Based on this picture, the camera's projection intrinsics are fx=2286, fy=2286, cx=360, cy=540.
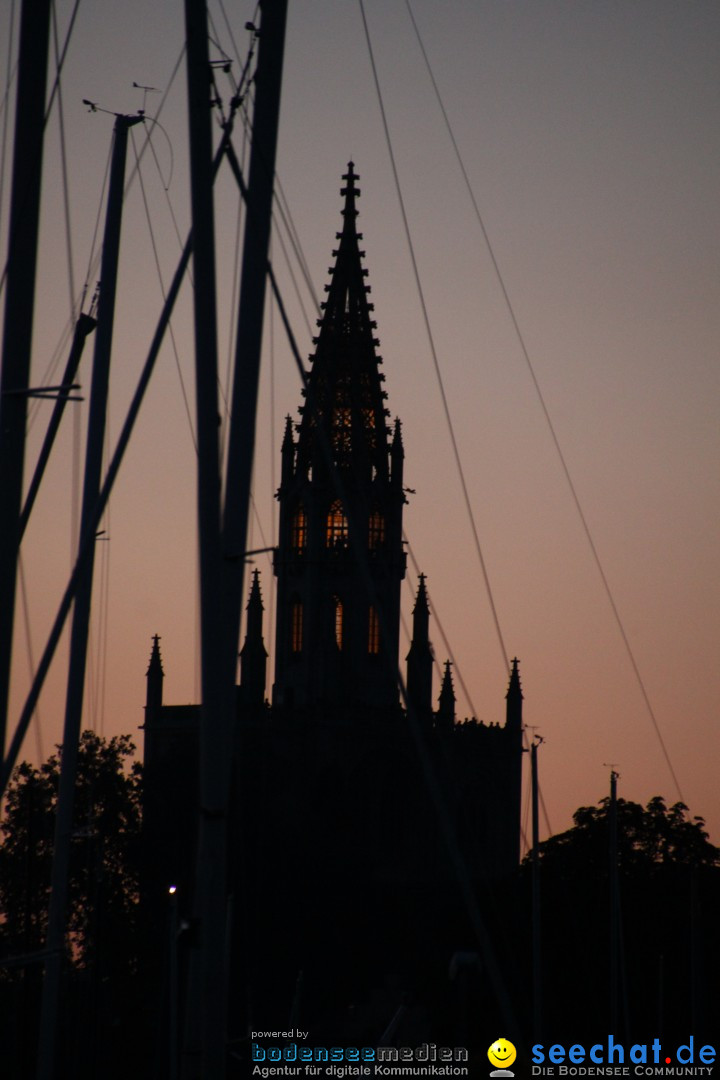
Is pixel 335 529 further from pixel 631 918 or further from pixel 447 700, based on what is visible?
pixel 631 918

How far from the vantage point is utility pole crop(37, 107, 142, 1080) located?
34094mm

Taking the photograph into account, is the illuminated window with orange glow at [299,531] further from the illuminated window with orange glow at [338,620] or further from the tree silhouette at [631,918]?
the tree silhouette at [631,918]

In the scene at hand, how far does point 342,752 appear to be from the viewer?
129875 mm

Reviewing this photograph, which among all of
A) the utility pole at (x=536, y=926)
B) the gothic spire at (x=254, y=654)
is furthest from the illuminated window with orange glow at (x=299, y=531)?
the utility pole at (x=536, y=926)

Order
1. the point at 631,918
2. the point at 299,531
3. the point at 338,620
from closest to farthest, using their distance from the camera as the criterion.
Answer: the point at 631,918, the point at 299,531, the point at 338,620

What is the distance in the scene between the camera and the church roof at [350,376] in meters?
136

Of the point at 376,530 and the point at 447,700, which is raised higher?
the point at 376,530

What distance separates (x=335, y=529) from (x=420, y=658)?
391 inches

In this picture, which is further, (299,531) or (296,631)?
(296,631)

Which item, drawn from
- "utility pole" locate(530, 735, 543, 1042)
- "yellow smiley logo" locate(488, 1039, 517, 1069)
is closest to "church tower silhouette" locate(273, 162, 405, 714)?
"utility pole" locate(530, 735, 543, 1042)

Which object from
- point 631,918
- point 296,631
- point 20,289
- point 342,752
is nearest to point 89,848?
point 631,918

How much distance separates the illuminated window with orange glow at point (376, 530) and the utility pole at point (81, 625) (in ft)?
332

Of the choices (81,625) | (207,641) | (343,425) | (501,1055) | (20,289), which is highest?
(343,425)

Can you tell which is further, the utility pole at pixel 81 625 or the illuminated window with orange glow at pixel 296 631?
the illuminated window with orange glow at pixel 296 631
